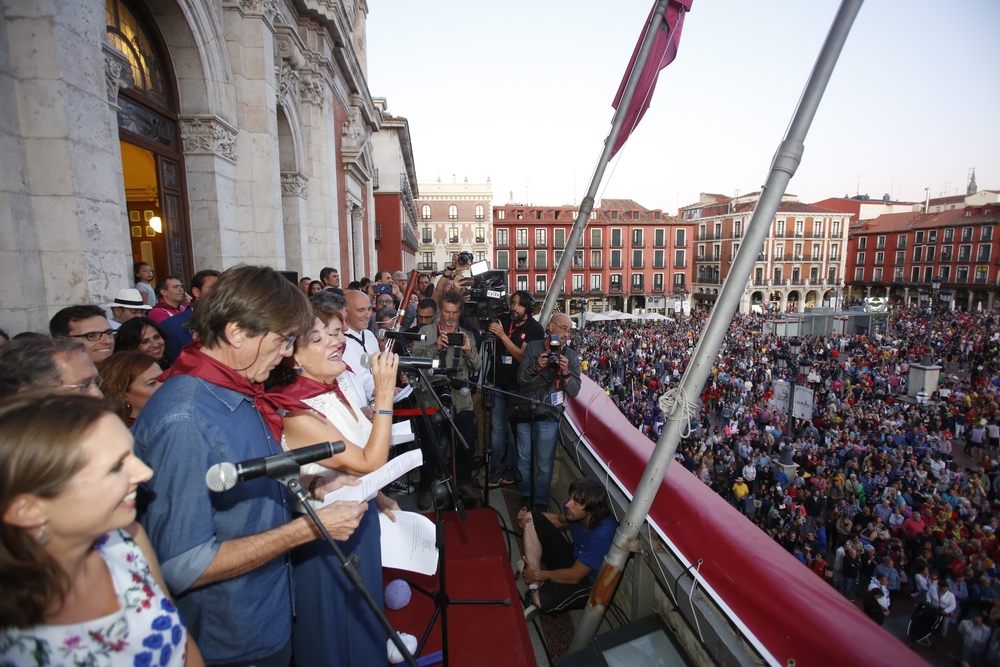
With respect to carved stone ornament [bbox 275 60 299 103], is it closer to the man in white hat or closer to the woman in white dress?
the man in white hat

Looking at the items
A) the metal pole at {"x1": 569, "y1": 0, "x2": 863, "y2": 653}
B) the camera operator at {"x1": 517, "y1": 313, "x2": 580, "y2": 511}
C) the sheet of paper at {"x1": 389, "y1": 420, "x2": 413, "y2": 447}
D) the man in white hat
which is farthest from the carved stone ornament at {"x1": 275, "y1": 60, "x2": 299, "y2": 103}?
the metal pole at {"x1": 569, "y1": 0, "x2": 863, "y2": 653}

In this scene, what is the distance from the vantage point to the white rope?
78.5 inches

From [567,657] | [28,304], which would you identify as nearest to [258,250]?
[28,304]

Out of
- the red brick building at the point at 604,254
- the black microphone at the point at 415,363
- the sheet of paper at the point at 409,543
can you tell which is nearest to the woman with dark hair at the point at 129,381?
the black microphone at the point at 415,363

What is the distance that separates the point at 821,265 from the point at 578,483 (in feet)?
170

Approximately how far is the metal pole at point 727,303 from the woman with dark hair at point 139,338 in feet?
8.89

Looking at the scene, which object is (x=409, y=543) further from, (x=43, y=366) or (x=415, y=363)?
(x=43, y=366)

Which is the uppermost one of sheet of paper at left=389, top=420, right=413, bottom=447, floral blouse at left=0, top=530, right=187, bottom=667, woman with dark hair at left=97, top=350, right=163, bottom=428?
woman with dark hair at left=97, top=350, right=163, bottom=428

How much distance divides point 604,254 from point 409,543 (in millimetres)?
43650

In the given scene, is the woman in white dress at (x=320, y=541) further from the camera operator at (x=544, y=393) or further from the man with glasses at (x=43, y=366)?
the camera operator at (x=544, y=393)

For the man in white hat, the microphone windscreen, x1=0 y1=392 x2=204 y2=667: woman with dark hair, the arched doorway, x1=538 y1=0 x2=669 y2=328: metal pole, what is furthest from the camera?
the arched doorway

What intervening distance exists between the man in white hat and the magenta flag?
423cm

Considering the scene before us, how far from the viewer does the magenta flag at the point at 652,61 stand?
403 centimetres

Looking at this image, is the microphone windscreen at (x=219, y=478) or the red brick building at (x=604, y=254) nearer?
the microphone windscreen at (x=219, y=478)
